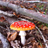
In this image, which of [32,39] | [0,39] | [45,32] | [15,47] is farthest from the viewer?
[45,32]

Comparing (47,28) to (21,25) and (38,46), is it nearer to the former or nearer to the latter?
(38,46)

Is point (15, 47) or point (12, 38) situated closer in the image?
point (15, 47)

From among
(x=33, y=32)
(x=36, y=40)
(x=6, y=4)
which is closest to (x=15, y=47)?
(x=36, y=40)

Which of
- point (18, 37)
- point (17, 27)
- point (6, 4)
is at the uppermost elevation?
point (6, 4)

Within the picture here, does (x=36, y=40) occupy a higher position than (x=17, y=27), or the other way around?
(x=17, y=27)

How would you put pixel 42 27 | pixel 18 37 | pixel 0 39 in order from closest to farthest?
1. pixel 0 39
2. pixel 18 37
3. pixel 42 27

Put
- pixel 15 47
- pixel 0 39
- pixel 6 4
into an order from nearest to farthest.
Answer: pixel 15 47, pixel 0 39, pixel 6 4

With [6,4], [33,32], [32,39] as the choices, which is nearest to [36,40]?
[32,39]

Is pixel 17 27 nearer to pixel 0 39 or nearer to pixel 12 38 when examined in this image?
pixel 12 38

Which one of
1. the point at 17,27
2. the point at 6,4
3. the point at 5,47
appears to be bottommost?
the point at 5,47
